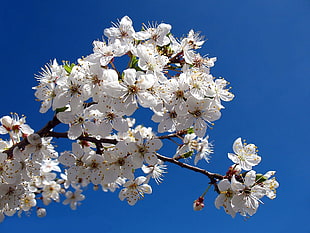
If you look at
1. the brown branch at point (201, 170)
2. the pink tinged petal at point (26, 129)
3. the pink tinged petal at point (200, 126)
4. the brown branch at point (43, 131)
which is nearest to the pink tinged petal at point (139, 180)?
the brown branch at point (201, 170)

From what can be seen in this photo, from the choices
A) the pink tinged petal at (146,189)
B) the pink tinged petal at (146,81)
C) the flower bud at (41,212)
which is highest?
the flower bud at (41,212)

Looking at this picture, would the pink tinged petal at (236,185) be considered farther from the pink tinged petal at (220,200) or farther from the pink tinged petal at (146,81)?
the pink tinged petal at (146,81)

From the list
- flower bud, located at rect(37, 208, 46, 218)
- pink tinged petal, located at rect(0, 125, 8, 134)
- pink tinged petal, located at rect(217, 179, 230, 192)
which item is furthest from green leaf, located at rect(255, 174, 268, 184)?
flower bud, located at rect(37, 208, 46, 218)

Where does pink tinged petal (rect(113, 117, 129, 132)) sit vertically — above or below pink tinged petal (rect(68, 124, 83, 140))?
above

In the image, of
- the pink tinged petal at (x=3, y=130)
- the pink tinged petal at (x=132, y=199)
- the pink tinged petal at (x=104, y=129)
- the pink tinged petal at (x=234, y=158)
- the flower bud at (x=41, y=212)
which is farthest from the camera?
the flower bud at (x=41, y=212)

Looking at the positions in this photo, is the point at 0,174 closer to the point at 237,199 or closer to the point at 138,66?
the point at 138,66

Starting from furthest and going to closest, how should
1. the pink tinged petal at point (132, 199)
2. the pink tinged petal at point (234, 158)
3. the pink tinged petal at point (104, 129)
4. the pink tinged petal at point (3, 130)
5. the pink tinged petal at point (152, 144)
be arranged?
1. the pink tinged petal at point (132, 199)
2. the pink tinged petal at point (3, 130)
3. the pink tinged petal at point (234, 158)
4. the pink tinged petal at point (152, 144)
5. the pink tinged petal at point (104, 129)

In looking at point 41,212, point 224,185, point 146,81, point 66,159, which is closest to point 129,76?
point 146,81

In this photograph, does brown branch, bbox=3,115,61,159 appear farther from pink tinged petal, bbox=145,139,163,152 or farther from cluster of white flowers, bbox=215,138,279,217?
cluster of white flowers, bbox=215,138,279,217

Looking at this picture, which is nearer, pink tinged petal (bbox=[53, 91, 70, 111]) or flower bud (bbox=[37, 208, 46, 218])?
pink tinged petal (bbox=[53, 91, 70, 111])

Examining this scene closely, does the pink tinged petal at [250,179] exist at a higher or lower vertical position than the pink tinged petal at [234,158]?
lower
